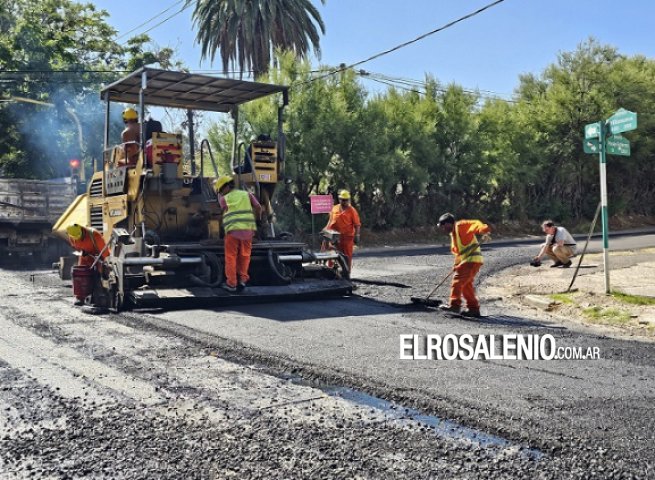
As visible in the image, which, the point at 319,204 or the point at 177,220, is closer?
the point at 177,220

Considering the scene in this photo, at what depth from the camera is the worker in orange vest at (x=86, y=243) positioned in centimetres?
966

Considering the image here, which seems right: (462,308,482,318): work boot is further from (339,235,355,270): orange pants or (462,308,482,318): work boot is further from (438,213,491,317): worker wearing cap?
(339,235,355,270): orange pants

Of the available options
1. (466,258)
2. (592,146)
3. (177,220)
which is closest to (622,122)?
(592,146)

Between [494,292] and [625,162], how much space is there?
79.9 ft

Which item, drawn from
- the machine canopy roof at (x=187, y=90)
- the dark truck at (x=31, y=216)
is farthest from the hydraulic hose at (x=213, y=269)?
the dark truck at (x=31, y=216)

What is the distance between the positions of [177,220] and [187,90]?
1912mm

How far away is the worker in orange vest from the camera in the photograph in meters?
9.66

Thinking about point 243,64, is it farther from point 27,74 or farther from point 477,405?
point 477,405

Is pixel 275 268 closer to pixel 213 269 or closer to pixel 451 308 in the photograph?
pixel 213 269

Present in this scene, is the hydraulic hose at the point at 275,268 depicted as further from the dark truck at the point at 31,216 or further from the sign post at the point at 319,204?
the dark truck at the point at 31,216

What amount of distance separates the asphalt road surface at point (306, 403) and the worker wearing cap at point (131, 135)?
272 cm

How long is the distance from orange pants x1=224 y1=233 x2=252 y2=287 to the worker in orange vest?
5.59 feet

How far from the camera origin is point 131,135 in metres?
10.1

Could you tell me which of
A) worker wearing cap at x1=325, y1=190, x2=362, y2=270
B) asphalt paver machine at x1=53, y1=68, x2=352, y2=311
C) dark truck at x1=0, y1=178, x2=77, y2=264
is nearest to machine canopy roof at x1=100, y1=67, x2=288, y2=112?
asphalt paver machine at x1=53, y1=68, x2=352, y2=311
